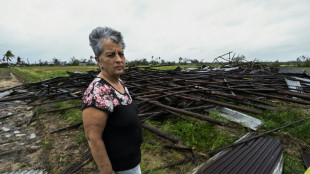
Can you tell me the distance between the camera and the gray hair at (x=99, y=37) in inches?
48.4

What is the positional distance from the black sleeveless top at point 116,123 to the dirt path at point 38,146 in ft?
3.93

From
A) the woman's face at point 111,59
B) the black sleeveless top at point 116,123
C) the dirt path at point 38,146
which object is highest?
the woman's face at point 111,59

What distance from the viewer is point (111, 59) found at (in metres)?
1.26

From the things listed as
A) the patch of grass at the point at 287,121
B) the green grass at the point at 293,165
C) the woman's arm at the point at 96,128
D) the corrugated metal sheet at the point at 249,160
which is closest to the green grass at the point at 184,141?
the corrugated metal sheet at the point at 249,160

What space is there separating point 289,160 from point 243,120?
45.1 inches

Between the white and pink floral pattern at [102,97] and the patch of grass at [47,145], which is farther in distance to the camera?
the patch of grass at [47,145]

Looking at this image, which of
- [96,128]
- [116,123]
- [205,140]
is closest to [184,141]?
[205,140]

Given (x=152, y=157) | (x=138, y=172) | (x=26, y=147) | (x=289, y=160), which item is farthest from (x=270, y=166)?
(x=26, y=147)

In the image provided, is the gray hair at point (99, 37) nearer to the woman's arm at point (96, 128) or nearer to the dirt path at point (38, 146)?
the woman's arm at point (96, 128)

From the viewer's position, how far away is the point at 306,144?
2.79 meters

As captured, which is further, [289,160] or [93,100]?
[289,160]

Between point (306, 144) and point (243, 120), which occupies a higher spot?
point (243, 120)

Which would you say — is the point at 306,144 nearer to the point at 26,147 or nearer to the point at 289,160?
the point at 289,160

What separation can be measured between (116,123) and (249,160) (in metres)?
2.03
